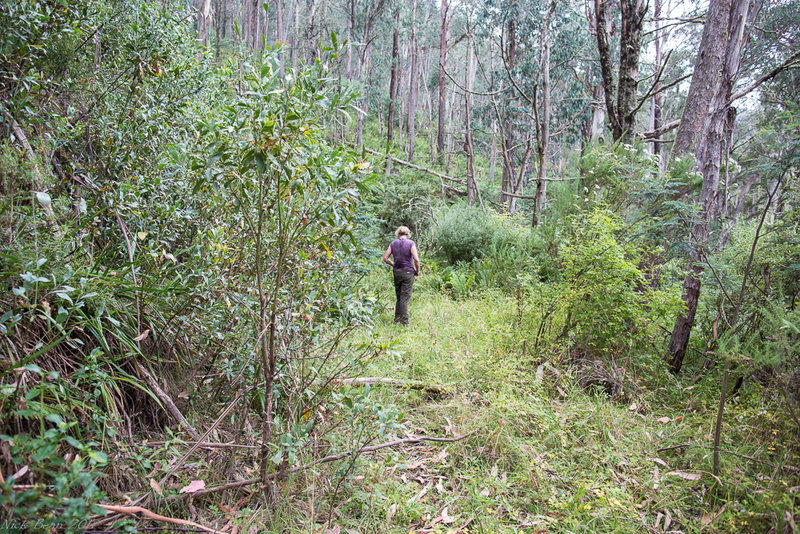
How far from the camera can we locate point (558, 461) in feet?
11.1

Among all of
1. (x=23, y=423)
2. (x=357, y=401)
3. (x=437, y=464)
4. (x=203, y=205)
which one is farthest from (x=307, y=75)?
(x=437, y=464)

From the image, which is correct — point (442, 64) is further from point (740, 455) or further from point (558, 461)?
point (740, 455)

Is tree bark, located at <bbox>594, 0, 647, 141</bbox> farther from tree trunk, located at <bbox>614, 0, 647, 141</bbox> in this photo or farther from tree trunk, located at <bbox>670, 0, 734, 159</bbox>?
tree trunk, located at <bbox>670, 0, 734, 159</bbox>

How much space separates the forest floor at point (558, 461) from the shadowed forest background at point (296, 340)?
0.08 feet

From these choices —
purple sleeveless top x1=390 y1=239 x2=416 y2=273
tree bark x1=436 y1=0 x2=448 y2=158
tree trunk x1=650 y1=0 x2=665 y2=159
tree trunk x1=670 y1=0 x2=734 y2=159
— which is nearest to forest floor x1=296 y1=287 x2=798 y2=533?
purple sleeveless top x1=390 y1=239 x2=416 y2=273

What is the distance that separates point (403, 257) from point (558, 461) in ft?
14.2

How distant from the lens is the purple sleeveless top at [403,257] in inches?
284

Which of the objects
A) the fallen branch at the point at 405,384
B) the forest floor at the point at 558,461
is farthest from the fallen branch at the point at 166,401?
the fallen branch at the point at 405,384

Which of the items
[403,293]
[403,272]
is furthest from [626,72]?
[403,293]

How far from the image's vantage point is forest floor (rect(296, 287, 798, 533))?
9.03 feet

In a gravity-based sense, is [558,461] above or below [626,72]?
below

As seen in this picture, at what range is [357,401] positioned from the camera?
2566 millimetres

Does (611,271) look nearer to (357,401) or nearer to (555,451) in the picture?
(555,451)

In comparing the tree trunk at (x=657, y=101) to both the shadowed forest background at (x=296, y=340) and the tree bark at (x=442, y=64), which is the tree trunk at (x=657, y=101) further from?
the shadowed forest background at (x=296, y=340)
